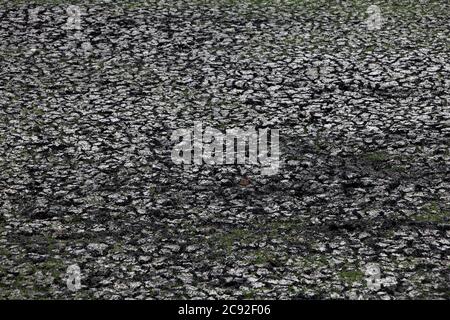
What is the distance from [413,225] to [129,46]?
213 inches

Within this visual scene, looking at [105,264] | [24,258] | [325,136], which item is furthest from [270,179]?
[24,258]

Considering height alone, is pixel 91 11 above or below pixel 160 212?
above

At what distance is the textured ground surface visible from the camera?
19.6 feet

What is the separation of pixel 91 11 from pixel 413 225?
704cm

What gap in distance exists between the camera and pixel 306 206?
6.80 meters

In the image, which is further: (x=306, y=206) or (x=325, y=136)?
(x=325, y=136)

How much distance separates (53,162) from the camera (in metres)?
7.55

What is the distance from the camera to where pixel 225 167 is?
295 inches

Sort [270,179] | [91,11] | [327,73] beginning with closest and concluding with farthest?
1. [270,179]
2. [327,73]
3. [91,11]

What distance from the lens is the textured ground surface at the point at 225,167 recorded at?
5.96m

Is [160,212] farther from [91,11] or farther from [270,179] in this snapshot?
[91,11]
